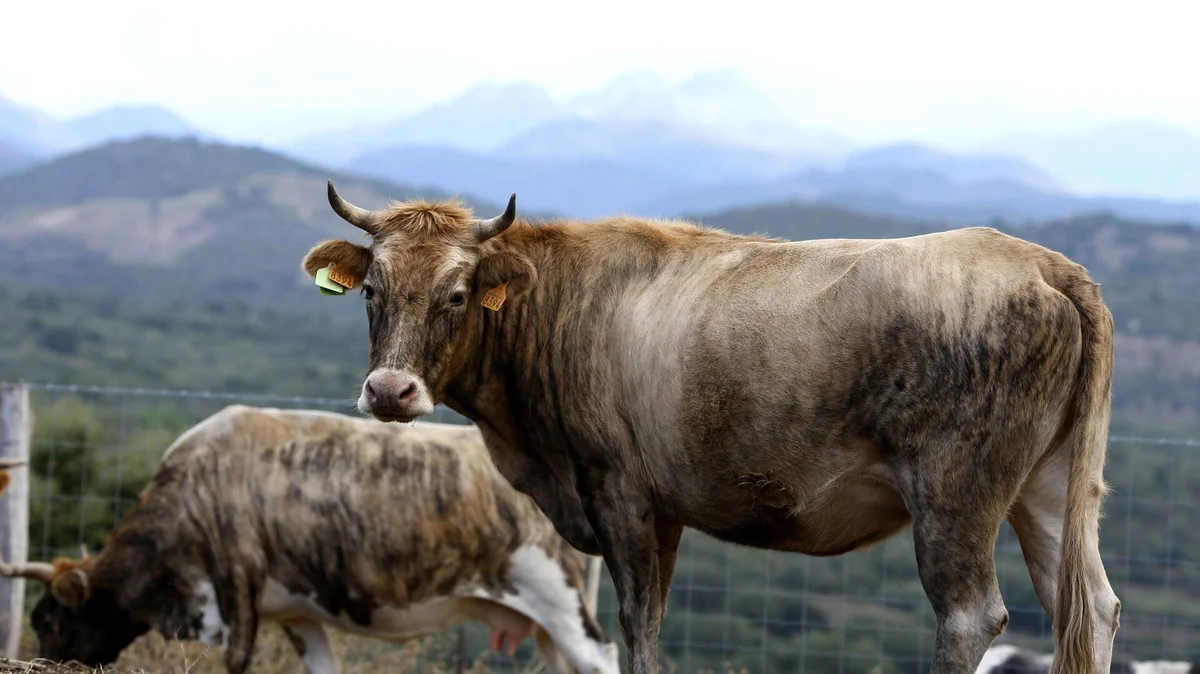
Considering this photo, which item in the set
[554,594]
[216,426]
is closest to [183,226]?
[216,426]

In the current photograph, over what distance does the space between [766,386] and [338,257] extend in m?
2.08

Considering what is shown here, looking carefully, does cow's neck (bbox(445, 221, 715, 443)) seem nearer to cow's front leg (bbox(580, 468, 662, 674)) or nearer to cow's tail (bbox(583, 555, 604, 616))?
cow's front leg (bbox(580, 468, 662, 674))

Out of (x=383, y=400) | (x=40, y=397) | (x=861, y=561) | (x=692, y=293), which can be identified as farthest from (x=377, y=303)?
(x=40, y=397)

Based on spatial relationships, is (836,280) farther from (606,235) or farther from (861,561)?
(861,561)

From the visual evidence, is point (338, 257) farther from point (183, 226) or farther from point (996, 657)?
point (183, 226)

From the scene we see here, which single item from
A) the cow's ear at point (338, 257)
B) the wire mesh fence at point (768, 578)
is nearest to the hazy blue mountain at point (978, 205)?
the wire mesh fence at point (768, 578)

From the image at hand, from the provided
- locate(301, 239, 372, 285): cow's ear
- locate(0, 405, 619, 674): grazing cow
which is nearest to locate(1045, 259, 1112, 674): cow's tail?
locate(301, 239, 372, 285): cow's ear

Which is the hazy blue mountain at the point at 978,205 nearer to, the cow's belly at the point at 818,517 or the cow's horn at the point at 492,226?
the cow's horn at the point at 492,226

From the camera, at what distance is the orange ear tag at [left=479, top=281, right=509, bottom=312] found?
17.1 ft

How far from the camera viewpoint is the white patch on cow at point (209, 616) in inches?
312

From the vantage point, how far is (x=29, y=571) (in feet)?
28.1

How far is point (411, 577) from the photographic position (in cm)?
768

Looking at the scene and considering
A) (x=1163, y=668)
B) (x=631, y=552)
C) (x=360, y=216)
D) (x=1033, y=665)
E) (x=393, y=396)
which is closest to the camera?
(x=393, y=396)

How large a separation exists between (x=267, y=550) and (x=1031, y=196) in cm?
19549
